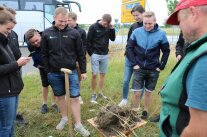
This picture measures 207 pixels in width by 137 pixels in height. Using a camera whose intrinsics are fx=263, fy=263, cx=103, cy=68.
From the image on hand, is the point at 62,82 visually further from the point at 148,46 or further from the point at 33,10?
the point at 33,10

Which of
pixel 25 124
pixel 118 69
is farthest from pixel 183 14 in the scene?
pixel 118 69

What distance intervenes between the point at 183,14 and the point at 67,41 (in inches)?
104

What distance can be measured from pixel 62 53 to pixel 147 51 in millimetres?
1370

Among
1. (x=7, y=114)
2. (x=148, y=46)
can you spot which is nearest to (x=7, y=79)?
(x=7, y=114)

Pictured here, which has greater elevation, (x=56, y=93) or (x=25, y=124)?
(x=56, y=93)

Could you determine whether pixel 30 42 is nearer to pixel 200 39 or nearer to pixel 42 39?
pixel 42 39

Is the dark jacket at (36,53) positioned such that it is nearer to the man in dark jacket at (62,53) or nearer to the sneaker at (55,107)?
the man in dark jacket at (62,53)

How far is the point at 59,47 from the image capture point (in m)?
3.84

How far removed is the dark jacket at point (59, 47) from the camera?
3846 mm

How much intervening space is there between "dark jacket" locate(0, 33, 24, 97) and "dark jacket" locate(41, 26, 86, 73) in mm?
969

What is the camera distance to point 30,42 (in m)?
4.27

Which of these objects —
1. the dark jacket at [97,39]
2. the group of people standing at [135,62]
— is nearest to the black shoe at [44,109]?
the group of people standing at [135,62]

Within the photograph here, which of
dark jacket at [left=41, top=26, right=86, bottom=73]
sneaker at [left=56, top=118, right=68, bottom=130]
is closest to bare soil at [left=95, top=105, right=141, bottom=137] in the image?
dark jacket at [left=41, top=26, right=86, bottom=73]

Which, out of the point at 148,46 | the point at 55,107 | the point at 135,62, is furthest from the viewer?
the point at 55,107
